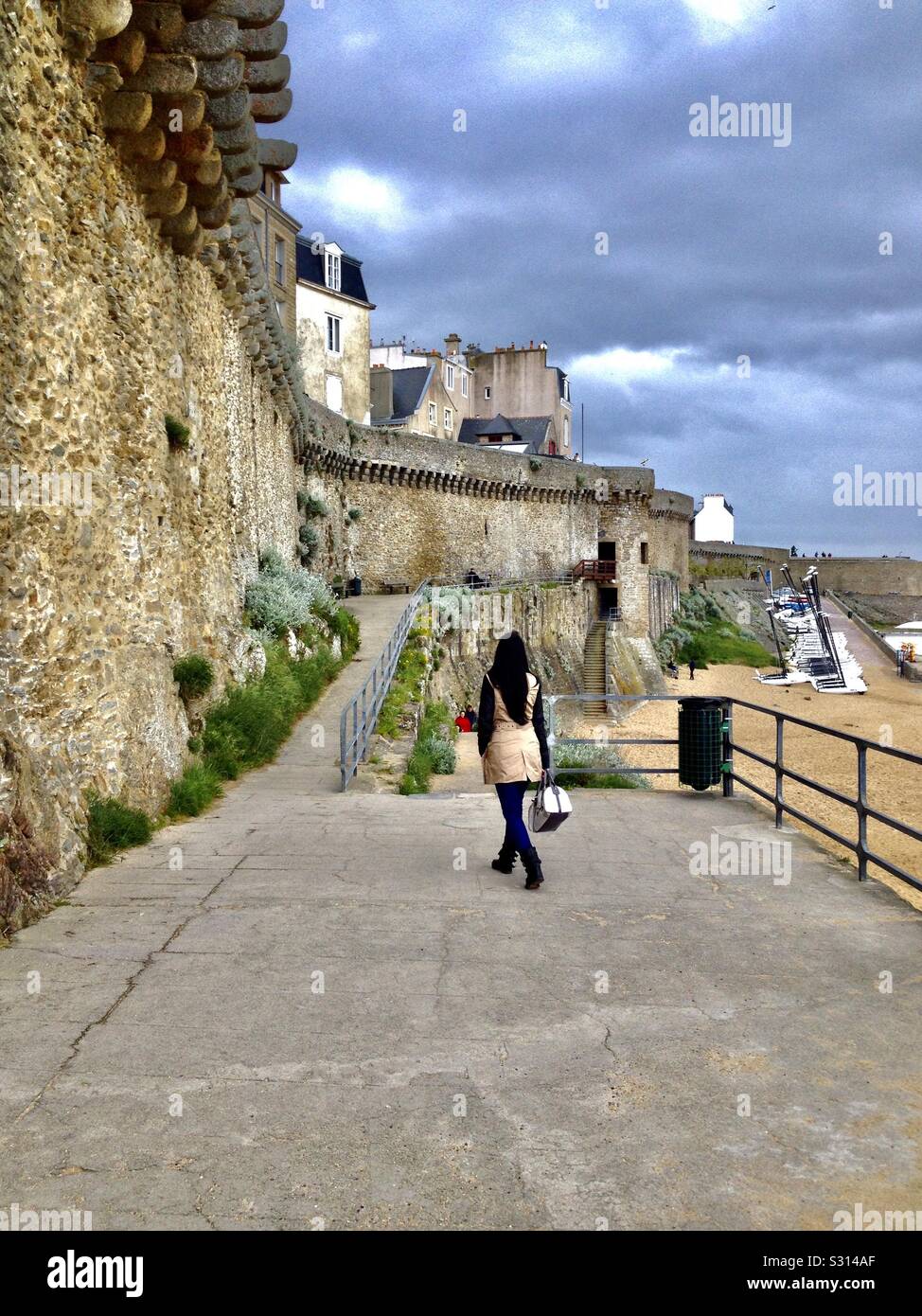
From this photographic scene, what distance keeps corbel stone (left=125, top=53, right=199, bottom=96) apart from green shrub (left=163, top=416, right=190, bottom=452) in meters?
2.75

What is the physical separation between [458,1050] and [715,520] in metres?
113

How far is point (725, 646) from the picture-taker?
57219 millimetres

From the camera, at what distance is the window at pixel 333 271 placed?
41.0m

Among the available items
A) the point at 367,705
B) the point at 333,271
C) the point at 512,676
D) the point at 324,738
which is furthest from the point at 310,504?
the point at 512,676

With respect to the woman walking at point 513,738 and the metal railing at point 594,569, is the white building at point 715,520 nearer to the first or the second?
the metal railing at point 594,569

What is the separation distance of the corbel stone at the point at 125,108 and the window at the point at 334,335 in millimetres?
34499

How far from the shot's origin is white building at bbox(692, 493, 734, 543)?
364 feet

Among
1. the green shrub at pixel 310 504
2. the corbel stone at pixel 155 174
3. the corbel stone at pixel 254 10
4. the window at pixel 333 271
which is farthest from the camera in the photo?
the window at pixel 333 271

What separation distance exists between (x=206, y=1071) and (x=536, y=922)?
247 cm

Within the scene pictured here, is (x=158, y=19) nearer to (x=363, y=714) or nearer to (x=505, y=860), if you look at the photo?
(x=505, y=860)

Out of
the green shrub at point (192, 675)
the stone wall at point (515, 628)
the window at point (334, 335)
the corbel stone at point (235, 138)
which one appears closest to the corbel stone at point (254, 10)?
the corbel stone at point (235, 138)

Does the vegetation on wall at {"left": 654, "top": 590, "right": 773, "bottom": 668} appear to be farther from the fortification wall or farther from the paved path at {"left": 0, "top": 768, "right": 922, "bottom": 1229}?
the paved path at {"left": 0, "top": 768, "right": 922, "bottom": 1229}

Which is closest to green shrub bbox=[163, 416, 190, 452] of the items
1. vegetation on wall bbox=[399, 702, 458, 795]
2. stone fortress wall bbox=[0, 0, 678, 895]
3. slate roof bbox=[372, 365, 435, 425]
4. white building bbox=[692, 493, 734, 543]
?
stone fortress wall bbox=[0, 0, 678, 895]

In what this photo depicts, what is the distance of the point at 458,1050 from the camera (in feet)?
13.2
